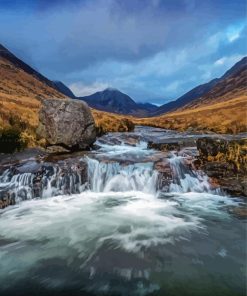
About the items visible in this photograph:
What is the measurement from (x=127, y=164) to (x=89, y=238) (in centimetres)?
944

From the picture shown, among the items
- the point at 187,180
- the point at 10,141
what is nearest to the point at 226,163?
the point at 187,180

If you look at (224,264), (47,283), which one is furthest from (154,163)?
(47,283)

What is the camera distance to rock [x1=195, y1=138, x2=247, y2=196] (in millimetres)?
20812

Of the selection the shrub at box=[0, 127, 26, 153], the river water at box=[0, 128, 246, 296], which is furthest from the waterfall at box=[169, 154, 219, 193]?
the shrub at box=[0, 127, 26, 153]

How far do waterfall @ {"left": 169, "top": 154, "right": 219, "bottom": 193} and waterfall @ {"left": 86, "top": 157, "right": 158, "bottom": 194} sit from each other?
1227 millimetres

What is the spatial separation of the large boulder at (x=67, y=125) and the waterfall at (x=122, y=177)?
682 centimetres

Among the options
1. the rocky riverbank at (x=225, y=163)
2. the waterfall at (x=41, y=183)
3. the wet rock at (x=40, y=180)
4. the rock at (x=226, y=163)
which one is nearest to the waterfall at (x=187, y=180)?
the rocky riverbank at (x=225, y=163)

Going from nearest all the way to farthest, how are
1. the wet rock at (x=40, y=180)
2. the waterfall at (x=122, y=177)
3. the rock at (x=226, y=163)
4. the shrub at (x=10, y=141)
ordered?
the wet rock at (x=40, y=180), the rock at (x=226, y=163), the waterfall at (x=122, y=177), the shrub at (x=10, y=141)

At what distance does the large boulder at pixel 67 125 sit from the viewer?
29.8m

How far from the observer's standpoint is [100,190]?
866 inches

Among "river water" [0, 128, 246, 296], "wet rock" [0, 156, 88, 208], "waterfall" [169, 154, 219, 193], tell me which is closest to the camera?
"river water" [0, 128, 246, 296]

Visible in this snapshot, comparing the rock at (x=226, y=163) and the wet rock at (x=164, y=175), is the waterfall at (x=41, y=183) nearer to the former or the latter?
the wet rock at (x=164, y=175)

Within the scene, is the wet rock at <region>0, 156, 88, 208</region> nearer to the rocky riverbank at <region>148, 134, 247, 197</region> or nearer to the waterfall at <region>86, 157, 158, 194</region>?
the waterfall at <region>86, 157, 158, 194</region>

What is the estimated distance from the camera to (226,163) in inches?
881
